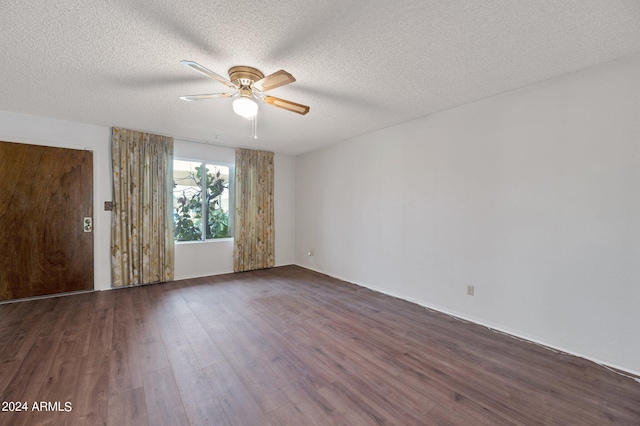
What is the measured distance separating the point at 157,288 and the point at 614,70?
19.0 feet

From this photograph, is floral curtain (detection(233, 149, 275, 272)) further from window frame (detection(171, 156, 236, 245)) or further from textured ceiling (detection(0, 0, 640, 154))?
textured ceiling (detection(0, 0, 640, 154))

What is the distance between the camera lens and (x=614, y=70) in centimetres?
207

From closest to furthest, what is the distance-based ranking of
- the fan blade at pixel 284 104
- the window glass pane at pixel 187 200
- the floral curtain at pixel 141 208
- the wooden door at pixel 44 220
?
the fan blade at pixel 284 104
the wooden door at pixel 44 220
the floral curtain at pixel 141 208
the window glass pane at pixel 187 200

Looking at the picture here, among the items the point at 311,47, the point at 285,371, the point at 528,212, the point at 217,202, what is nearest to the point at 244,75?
the point at 311,47

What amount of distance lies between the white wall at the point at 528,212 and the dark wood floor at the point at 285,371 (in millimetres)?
337

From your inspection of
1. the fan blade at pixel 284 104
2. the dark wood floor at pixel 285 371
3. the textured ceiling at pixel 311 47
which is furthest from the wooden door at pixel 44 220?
the fan blade at pixel 284 104

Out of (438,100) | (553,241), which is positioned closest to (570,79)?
(438,100)

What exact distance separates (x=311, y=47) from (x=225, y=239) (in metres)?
3.98

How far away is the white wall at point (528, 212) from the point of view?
2.05 meters

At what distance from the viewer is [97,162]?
3789mm

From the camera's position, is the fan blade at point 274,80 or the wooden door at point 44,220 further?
the wooden door at point 44,220

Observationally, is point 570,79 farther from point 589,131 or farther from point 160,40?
point 160,40

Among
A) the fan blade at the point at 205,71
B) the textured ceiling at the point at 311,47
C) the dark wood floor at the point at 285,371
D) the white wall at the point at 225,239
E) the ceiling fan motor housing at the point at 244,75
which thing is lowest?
the dark wood floor at the point at 285,371

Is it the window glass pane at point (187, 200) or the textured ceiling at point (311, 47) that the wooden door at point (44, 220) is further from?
the window glass pane at point (187, 200)
